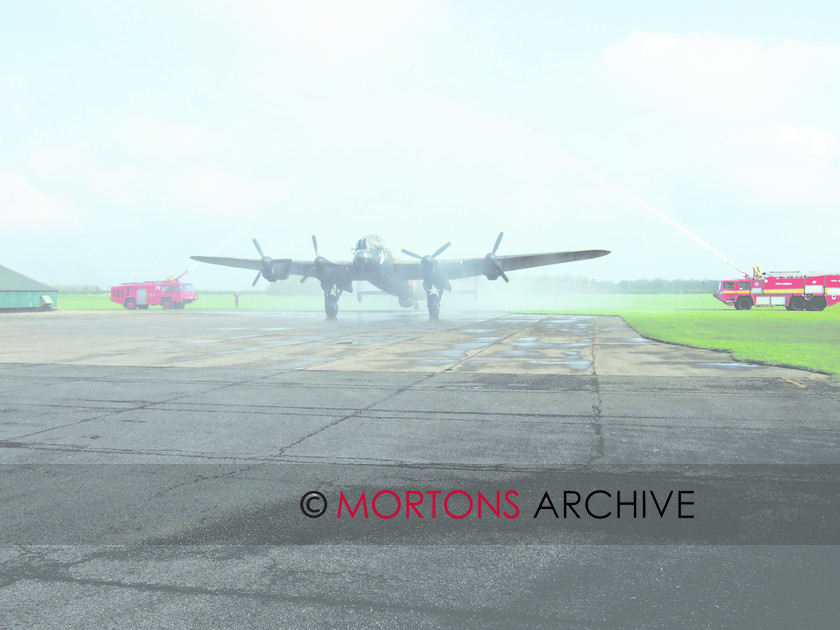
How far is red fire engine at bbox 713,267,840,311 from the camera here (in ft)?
200

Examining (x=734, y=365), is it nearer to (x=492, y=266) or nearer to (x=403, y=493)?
(x=403, y=493)

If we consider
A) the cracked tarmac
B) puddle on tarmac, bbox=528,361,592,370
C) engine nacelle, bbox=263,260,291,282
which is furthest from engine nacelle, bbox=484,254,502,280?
the cracked tarmac

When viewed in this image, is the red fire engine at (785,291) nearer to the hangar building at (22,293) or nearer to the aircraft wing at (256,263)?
the aircraft wing at (256,263)

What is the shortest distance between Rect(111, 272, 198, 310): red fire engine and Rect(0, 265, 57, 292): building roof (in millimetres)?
7819

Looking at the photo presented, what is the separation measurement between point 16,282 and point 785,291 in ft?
258

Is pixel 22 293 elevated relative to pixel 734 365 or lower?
elevated

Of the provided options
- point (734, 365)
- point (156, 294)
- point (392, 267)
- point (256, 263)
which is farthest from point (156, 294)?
point (734, 365)

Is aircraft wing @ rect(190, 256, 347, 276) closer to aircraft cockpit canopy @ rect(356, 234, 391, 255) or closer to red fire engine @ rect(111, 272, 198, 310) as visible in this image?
aircraft cockpit canopy @ rect(356, 234, 391, 255)

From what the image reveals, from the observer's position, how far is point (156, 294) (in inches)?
2729

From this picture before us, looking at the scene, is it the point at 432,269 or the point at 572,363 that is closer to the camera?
the point at 572,363

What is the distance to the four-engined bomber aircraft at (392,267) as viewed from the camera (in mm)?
38594

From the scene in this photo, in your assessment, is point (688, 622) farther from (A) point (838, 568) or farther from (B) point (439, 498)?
(B) point (439, 498)

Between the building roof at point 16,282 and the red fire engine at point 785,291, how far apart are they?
237ft

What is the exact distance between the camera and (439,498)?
18.4 ft
